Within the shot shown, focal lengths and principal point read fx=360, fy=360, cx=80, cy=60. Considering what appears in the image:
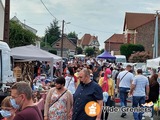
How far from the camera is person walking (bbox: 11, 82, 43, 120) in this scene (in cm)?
392

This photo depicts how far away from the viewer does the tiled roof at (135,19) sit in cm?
8931

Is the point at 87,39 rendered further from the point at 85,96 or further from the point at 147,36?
the point at 85,96

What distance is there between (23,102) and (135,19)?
90682 millimetres

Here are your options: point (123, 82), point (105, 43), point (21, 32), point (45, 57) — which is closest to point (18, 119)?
point (123, 82)

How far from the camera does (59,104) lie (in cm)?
700

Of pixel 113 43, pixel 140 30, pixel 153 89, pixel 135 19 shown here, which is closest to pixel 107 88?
pixel 153 89

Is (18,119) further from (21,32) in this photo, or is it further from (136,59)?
(136,59)

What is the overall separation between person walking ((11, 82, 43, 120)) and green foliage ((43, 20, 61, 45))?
122m

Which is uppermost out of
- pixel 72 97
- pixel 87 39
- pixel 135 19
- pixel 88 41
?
pixel 135 19

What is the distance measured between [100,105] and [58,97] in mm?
897

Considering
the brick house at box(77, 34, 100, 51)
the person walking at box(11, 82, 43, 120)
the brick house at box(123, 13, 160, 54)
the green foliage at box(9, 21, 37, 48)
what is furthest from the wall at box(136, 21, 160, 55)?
the brick house at box(77, 34, 100, 51)

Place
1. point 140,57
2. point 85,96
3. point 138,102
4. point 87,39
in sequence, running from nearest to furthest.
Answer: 1. point 85,96
2. point 138,102
3. point 140,57
4. point 87,39

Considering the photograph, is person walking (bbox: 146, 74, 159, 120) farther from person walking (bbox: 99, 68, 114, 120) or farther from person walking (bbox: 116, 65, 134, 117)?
person walking (bbox: 99, 68, 114, 120)

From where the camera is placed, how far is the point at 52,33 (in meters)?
127
